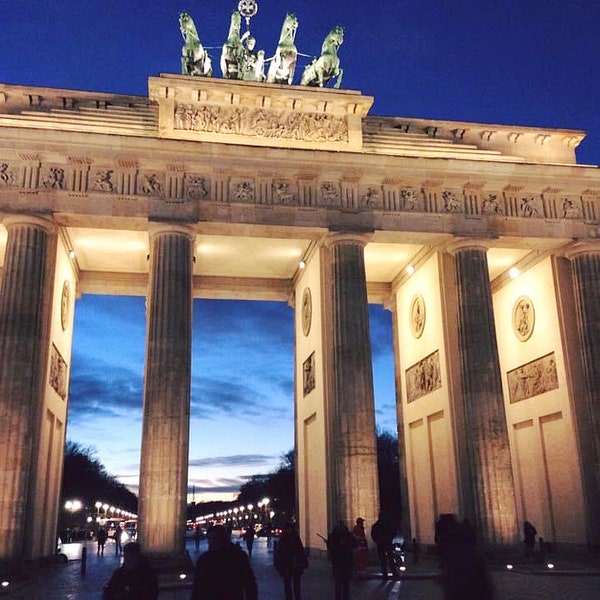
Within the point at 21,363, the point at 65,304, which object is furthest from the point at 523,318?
the point at 21,363

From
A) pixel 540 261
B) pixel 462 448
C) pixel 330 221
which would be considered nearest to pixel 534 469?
pixel 462 448

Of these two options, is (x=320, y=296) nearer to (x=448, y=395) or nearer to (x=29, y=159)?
(x=448, y=395)

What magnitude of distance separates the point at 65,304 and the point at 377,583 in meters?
17.1

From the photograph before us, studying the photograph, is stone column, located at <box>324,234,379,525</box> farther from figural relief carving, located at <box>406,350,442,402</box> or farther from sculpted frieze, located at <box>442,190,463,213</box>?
figural relief carving, located at <box>406,350,442,402</box>

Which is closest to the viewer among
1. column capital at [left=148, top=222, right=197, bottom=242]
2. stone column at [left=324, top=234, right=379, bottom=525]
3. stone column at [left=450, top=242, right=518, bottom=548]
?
stone column at [left=324, top=234, right=379, bottom=525]

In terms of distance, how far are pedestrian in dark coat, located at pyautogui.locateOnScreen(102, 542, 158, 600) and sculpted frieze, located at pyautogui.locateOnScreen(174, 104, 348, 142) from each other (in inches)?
899

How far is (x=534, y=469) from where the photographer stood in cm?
3136

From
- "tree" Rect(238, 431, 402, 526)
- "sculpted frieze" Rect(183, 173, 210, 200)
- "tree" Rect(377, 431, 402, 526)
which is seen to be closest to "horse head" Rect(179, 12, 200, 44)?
"sculpted frieze" Rect(183, 173, 210, 200)

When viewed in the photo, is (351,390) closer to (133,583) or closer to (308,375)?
(308,375)

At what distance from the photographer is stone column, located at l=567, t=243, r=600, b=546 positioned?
27.5m

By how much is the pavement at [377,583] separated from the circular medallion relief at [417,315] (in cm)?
1026

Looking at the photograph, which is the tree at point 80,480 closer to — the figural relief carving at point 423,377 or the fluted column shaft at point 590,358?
the figural relief carving at point 423,377

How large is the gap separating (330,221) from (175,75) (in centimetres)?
816

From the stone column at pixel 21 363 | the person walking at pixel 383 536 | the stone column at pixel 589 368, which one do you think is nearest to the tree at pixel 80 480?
the stone column at pixel 21 363
